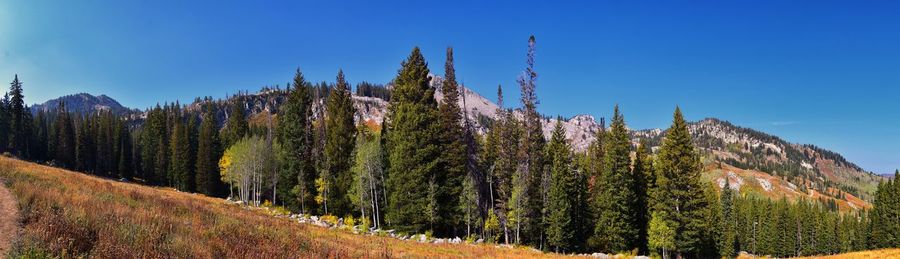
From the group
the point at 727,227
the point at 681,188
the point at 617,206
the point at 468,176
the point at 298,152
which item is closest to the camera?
the point at 468,176

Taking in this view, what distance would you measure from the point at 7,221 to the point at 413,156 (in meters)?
32.5

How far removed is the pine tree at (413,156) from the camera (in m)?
40.8

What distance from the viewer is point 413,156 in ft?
136

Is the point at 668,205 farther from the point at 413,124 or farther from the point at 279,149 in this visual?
the point at 279,149

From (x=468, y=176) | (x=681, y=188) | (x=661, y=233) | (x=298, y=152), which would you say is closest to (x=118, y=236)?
(x=468, y=176)

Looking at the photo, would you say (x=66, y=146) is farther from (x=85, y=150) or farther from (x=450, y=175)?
(x=450, y=175)

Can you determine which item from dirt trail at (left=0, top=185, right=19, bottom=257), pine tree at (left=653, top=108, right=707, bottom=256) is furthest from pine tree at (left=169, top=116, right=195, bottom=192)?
dirt trail at (left=0, top=185, right=19, bottom=257)

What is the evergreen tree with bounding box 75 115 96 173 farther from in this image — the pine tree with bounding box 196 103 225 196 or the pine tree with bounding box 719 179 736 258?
the pine tree with bounding box 719 179 736 258

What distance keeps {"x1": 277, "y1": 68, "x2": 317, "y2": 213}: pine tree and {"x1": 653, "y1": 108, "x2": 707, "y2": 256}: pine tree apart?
38.4 meters

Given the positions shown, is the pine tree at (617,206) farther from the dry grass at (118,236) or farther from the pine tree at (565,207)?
the dry grass at (118,236)

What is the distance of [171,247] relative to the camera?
9.22 meters

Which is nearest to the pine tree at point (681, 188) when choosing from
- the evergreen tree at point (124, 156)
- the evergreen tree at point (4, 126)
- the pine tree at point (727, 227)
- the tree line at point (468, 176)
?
the tree line at point (468, 176)

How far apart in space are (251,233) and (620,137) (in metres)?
47.0

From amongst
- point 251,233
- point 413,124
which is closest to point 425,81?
point 413,124
